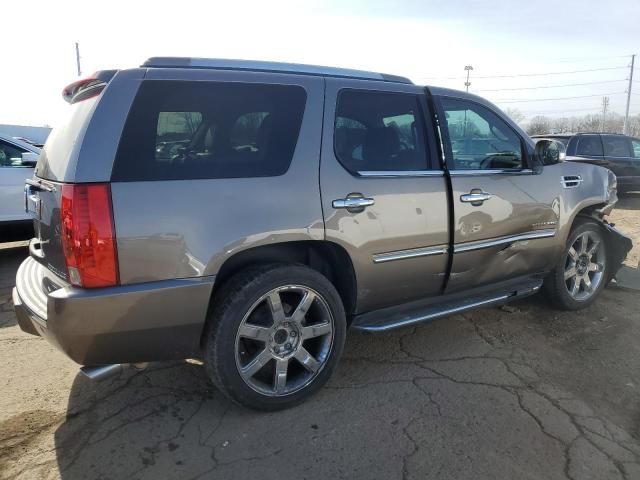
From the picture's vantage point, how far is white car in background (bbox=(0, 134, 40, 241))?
6.42 metres

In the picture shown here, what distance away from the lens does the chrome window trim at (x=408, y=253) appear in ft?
10.5

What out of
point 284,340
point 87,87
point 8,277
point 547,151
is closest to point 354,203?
point 284,340

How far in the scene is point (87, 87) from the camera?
8.90ft

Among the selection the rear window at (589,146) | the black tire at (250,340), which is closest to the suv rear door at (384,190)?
the black tire at (250,340)

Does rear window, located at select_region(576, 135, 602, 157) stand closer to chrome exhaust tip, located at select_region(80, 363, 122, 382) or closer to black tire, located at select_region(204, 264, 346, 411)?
black tire, located at select_region(204, 264, 346, 411)

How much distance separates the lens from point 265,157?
286 centimetres

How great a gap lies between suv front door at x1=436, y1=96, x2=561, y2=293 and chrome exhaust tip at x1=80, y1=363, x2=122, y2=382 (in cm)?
231

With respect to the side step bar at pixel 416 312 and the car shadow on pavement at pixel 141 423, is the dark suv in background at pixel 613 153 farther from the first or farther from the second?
the car shadow on pavement at pixel 141 423

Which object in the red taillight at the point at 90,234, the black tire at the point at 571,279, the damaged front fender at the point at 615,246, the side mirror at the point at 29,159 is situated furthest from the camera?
the side mirror at the point at 29,159

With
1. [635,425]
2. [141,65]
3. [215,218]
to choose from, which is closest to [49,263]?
[215,218]

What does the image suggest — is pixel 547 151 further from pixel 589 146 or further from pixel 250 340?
pixel 589 146

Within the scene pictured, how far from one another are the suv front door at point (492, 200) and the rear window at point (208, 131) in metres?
1.32

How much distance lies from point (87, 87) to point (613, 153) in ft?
41.7

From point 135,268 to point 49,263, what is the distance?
644 millimetres
